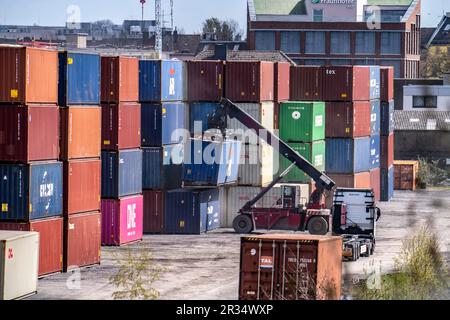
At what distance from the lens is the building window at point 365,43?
136 metres

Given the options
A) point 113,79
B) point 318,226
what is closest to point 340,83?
point 318,226

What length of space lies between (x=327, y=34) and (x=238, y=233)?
83.9 m

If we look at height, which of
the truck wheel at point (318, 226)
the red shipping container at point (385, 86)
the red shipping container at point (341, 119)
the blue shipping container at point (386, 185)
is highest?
the red shipping container at point (385, 86)

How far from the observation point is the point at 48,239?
40.9 metres

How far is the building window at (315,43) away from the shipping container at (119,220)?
87802 millimetres

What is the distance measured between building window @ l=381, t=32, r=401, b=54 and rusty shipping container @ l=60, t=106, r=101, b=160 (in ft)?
311

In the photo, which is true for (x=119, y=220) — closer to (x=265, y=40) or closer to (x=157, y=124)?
(x=157, y=124)

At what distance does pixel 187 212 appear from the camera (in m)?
56.8

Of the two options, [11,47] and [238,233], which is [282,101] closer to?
[238,233]

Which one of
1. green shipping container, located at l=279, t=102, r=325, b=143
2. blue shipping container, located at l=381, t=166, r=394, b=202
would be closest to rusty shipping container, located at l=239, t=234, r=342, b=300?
green shipping container, located at l=279, t=102, r=325, b=143

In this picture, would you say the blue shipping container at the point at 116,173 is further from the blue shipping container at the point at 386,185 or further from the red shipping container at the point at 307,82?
the blue shipping container at the point at 386,185

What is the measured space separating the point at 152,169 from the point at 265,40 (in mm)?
84799

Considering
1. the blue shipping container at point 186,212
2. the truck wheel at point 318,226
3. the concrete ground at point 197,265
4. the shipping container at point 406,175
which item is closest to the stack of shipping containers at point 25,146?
the concrete ground at point 197,265
